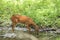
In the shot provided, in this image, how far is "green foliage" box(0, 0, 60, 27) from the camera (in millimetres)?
9469

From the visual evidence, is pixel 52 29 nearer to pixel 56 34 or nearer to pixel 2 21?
pixel 56 34

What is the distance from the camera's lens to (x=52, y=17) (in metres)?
9.62

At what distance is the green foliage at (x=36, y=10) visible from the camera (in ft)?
31.1

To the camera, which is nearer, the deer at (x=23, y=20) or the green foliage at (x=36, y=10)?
the deer at (x=23, y=20)

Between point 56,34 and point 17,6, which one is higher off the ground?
point 17,6

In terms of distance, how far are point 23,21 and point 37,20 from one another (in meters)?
0.59

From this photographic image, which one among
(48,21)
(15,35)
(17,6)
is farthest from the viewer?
(17,6)

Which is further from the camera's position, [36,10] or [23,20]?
[36,10]

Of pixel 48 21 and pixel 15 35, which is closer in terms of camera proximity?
pixel 15 35

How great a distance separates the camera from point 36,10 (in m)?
9.91

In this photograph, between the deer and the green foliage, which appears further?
the green foliage

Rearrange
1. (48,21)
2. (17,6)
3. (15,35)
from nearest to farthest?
(15,35) → (48,21) → (17,6)

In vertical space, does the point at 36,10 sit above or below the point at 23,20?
above

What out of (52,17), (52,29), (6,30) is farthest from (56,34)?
(6,30)
